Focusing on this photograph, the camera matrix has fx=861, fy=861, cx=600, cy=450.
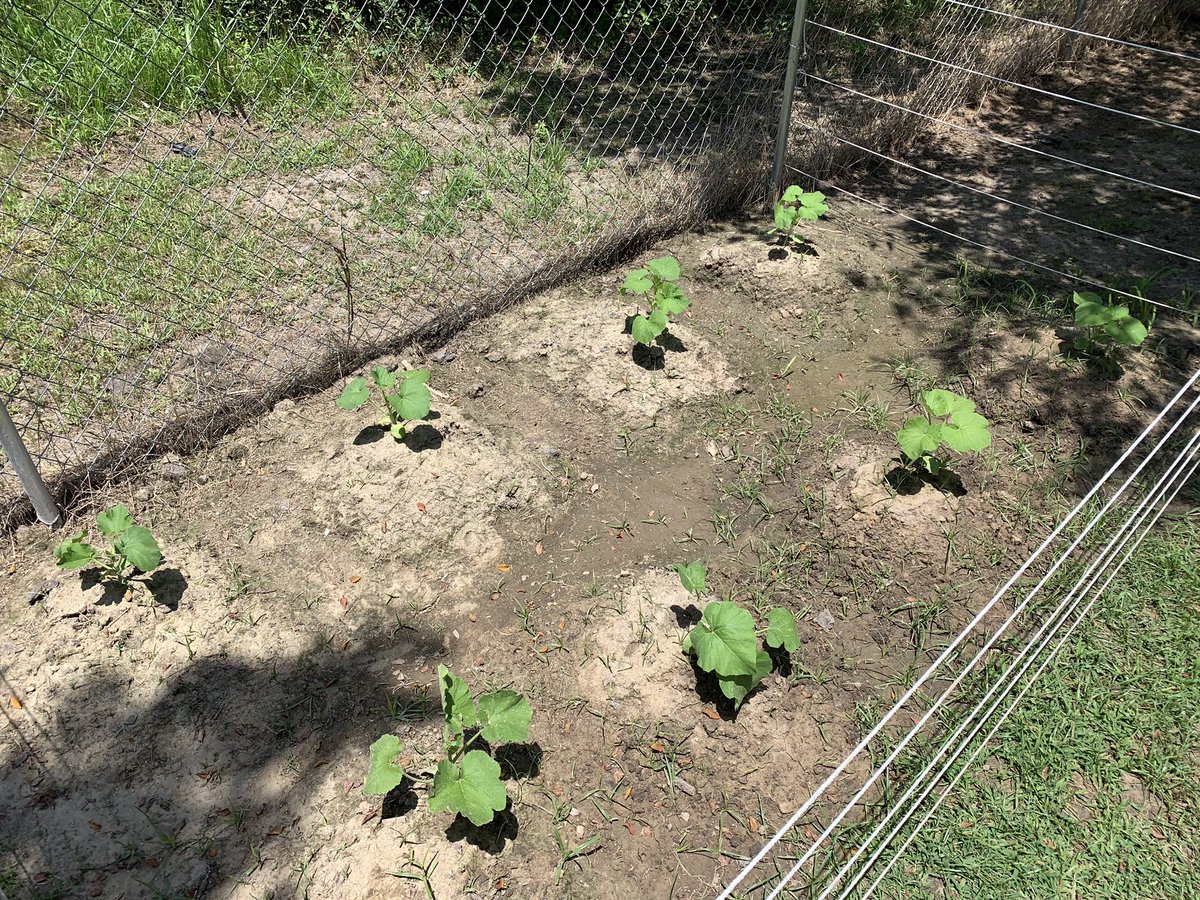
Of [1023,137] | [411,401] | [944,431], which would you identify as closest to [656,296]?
[411,401]

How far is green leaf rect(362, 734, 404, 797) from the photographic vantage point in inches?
83.4

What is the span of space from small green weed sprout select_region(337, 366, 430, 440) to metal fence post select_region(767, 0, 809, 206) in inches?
97.2

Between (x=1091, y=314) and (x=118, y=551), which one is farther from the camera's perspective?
(x=1091, y=314)

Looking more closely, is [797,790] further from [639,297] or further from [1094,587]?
[639,297]

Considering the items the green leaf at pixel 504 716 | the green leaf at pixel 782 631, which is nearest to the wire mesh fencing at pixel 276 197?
the green leaf at pixel 504 716

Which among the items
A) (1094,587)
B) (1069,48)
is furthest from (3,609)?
(1069,48)

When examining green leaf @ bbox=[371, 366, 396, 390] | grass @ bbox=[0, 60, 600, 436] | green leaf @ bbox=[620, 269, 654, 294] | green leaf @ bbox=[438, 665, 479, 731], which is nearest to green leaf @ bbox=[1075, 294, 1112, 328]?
green leaf @ bbox=[620, 269, 654, 294]

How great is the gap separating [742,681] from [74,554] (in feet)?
6.72

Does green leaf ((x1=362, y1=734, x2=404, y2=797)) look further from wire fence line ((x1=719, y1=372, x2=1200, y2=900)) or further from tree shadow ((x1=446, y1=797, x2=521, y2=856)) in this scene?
wire fence line ((x1=719, y1=372, x2=1200, y2=900))

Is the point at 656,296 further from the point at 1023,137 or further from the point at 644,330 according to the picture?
the point at 1023,137

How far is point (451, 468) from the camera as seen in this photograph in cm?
310

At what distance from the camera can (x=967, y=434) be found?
2.99 m

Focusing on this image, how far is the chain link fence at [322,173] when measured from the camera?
354 cm

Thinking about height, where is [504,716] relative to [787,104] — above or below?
below
